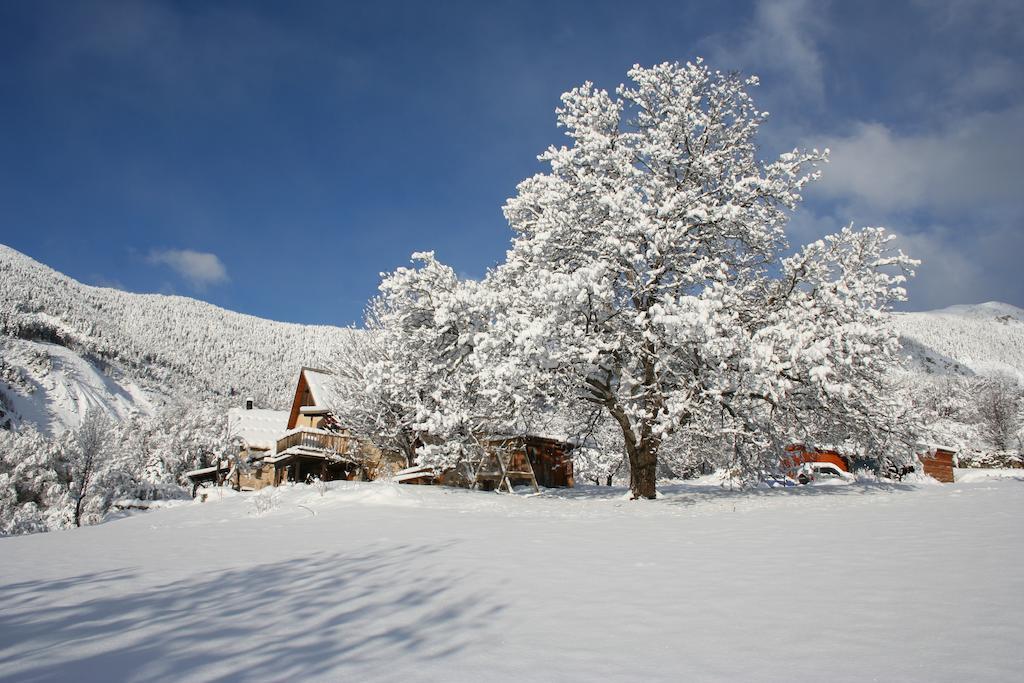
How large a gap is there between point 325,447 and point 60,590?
30331mm

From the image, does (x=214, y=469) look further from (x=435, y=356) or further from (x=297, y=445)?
(x=435, y=356)

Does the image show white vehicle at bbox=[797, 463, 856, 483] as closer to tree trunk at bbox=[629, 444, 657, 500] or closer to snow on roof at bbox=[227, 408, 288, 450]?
tree trunk at bbox=[629, 444, 657, 500]

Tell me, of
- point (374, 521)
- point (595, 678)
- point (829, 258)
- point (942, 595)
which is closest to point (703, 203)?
point (829, 258)

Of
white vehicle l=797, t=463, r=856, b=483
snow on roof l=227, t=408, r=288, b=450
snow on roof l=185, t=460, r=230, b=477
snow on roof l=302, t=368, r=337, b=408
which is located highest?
snow on roof l=302, t=368, r=337, b=408

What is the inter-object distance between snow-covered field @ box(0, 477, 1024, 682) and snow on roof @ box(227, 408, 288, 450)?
1873 inches

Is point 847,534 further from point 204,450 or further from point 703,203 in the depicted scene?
point 204,450

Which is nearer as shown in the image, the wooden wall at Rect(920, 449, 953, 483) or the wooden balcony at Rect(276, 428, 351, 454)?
the wooden balcony at Rect(276, 428, 351, 454)

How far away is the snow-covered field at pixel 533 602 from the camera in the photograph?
385cm

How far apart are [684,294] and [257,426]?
52631 millimetres

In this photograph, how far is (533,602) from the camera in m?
5.56

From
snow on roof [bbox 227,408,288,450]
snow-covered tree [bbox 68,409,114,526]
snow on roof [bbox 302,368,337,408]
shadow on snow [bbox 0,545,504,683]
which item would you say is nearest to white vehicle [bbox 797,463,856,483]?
shadow on snow [bbox 0,545,504,683]

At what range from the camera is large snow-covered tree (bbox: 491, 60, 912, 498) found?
13.7 metres

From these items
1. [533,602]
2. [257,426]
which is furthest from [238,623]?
[257,426]

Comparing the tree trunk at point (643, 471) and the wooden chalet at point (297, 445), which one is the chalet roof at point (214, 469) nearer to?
the wooden chalet at point (297, 445)
